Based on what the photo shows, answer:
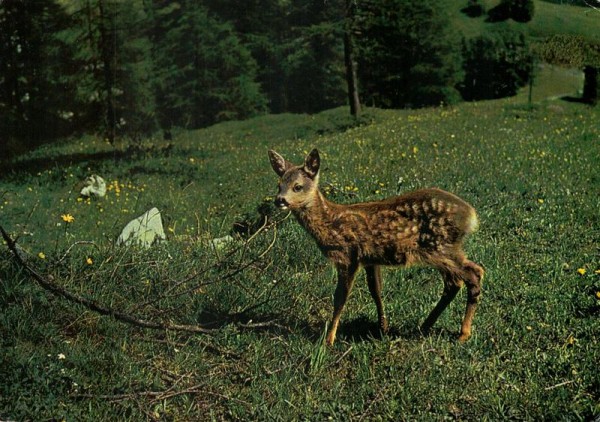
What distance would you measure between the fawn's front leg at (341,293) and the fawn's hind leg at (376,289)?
0.19 metres

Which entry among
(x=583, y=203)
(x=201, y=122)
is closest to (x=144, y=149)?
(x=201, y=122)

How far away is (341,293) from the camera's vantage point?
6.30m

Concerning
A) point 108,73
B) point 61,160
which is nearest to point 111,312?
point 61,160

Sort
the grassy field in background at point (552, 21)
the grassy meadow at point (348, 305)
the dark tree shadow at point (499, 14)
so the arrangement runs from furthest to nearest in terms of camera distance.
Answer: the dark tree shadow at point (499, 14), the grassy field in background at point (552, 21), the grassy meadow at point (348, 305)

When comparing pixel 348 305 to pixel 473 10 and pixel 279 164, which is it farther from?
pixel 473 10

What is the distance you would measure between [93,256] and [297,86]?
9.62 feet

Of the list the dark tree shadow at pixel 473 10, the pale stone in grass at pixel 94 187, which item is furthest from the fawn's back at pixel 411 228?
the pale stone in grass at pixel 94 187

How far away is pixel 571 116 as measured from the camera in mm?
8672

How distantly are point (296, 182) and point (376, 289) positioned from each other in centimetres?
122

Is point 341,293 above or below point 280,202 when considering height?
below

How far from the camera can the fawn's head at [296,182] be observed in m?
6.13

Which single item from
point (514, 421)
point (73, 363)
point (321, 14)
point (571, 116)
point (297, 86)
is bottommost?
point (514, 421)

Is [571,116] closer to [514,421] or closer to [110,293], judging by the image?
[514,421]

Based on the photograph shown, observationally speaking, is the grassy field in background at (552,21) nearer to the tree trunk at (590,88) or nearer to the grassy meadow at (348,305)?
the tree trunk at (590,88)
